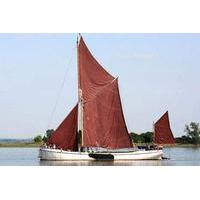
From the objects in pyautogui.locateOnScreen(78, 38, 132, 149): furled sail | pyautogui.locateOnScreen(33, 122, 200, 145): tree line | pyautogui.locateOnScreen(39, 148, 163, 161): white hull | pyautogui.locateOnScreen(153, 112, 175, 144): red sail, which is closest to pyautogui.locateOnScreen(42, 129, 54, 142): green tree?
pyautogui.locateOnScreen(33, 122, 200, 145): tree line

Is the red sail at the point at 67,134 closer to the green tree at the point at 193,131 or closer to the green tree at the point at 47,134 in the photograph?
the green tree at the point at 47,134

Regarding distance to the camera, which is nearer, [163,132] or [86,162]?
[86,162]

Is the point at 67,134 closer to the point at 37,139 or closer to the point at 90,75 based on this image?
the point at 90,75

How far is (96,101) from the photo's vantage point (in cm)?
1299

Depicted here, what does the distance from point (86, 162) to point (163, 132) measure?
148 centimetres

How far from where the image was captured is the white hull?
12.0 meters

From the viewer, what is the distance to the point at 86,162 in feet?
37.7

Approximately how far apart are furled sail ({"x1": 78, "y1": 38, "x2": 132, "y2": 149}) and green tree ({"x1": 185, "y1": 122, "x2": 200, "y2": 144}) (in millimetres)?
1344

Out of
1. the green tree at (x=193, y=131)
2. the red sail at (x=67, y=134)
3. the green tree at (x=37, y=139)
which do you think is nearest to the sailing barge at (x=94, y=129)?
the red sail at (x=67, y=134)

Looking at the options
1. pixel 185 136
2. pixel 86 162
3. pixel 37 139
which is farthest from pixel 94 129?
pixel 185 136

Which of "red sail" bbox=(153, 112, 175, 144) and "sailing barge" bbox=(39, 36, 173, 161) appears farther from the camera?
"sailing barge" bbox=(39, 36, 173, 161)

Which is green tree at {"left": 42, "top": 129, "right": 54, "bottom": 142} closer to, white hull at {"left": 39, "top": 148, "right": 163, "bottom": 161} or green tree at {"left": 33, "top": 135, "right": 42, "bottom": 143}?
green tree at {"left": 33, "top": 135, "right": 42, "bottom": 143}
